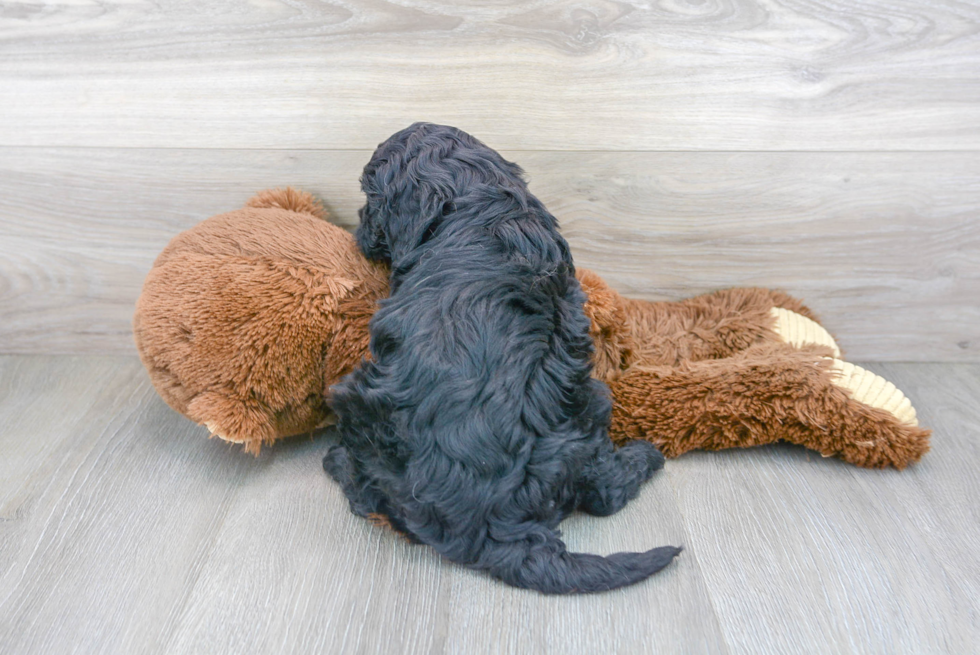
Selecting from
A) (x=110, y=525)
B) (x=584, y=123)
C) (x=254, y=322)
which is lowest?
(x=110, y=525)

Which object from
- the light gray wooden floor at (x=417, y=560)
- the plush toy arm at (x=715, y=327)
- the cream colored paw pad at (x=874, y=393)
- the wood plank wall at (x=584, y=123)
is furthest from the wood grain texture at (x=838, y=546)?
the wood plank wall at (x=584, y=123)

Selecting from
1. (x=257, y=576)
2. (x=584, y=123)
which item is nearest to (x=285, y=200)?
(x=584, y=123)

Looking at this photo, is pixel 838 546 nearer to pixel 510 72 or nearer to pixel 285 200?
pixel 510 72

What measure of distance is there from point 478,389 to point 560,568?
0.87 feet

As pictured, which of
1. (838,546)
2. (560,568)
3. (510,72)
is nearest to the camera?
(560,568)

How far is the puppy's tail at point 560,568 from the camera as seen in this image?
949 millimetres

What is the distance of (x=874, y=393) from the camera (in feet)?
4.03

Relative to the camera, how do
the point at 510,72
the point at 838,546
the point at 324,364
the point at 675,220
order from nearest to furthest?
the point at 838,546, the point at 324,364, the point at 510,72, the point at 675,220

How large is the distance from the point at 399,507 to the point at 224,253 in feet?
1.78

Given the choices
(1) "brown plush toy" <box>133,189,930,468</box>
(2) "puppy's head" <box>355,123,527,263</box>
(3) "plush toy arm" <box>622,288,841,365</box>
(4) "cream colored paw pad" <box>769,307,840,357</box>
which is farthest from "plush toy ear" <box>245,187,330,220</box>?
(4) "cream colored paw pad" <box>769,307,840,357</box>

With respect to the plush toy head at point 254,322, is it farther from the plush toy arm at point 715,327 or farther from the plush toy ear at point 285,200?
the plush toy arm at point 715,327

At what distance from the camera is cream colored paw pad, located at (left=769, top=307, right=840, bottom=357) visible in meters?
1.38

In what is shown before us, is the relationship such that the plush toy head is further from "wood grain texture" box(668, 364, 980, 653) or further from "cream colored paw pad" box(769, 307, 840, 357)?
"cream colored paw pad" box(769, 307, 840, 357)

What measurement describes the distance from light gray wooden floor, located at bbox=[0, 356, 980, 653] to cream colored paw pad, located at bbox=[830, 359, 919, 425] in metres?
0.11
